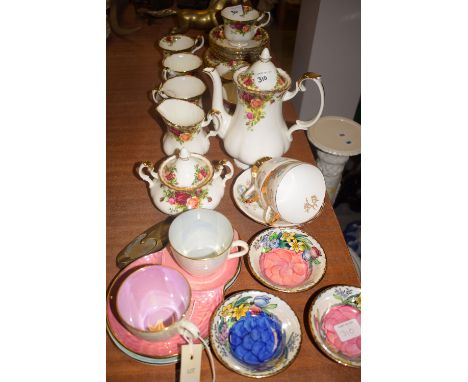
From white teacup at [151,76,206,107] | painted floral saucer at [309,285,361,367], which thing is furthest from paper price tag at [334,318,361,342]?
white teacup at [151,76,206,107]

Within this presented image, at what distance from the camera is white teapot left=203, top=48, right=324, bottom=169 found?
1.01 m

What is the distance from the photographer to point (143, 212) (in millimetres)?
1065

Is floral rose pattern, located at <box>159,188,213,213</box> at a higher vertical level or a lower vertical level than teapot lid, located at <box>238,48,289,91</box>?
lower

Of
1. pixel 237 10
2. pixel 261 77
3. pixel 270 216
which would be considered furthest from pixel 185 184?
pixel 237 10

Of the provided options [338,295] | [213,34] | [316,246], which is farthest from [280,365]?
[213,34]

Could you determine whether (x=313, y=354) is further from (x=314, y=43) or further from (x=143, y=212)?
(x=314, y=43)

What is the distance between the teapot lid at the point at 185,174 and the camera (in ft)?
3.07

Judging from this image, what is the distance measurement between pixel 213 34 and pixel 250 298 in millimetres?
1072

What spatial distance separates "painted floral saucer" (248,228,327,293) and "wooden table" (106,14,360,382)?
1.4 inches

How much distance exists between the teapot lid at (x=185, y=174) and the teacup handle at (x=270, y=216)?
17 centimetres

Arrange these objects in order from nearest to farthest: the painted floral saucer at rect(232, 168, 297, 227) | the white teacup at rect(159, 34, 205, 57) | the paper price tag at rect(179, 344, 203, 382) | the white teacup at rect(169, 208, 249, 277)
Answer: the paper price tag at rect(179, 344, 203, 382) → the white teacup at rect(169, 208, 249, 277) → the painted floral saucer at rect(232, 168, 297, 227) → the white teacup at rect(159, 34, 205, 57)

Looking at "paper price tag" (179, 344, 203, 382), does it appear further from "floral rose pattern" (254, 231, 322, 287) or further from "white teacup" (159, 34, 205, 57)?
"white teacup" (159, 34, 205, 57)

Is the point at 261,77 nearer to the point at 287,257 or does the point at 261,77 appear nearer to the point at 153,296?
the point at 287,257

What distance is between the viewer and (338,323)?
83 centimetres
